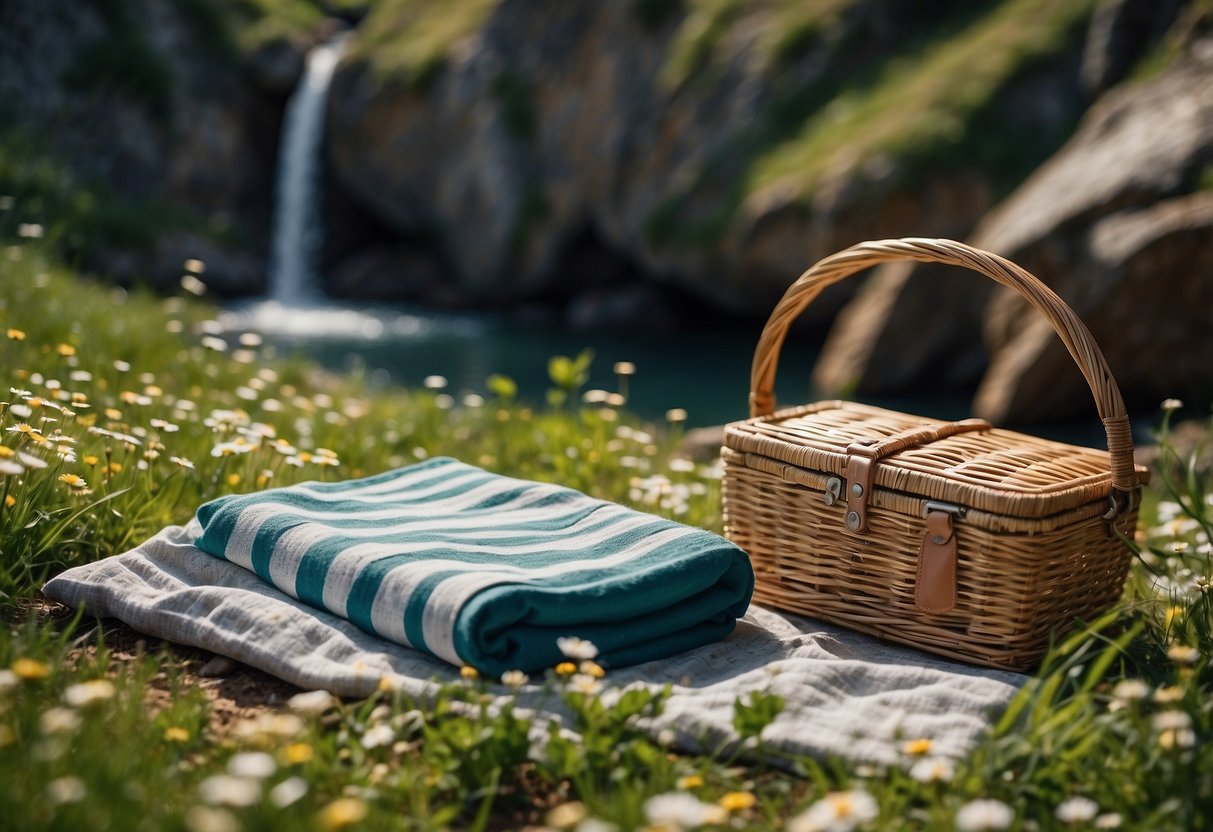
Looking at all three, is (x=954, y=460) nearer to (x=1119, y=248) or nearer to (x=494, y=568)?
(x=494, y=568)

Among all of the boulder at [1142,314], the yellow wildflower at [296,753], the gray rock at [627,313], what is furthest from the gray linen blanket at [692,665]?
the gray rock at [627,313]

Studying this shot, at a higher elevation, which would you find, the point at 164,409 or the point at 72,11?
the point at 72,11

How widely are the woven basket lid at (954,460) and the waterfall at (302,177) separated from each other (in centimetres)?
1095

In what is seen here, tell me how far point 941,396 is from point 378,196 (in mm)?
7400

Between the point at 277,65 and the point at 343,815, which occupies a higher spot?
the point at 277,65

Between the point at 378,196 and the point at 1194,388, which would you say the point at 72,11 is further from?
the point at 1194,388

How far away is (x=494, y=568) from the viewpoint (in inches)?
89.3

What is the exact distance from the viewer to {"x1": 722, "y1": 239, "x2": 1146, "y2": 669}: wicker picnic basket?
7.54 feet

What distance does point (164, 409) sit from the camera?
363cm

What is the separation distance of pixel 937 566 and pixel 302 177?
12204 millimetres

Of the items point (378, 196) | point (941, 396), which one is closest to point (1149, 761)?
point (941, 396)

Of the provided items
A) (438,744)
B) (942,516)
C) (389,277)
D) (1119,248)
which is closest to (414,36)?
(389,277)

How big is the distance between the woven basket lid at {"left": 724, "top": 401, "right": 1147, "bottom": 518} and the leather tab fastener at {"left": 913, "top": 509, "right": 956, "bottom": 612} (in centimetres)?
5

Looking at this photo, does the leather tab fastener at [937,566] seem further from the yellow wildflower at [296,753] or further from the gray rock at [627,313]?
the gray rock at [627,313]
